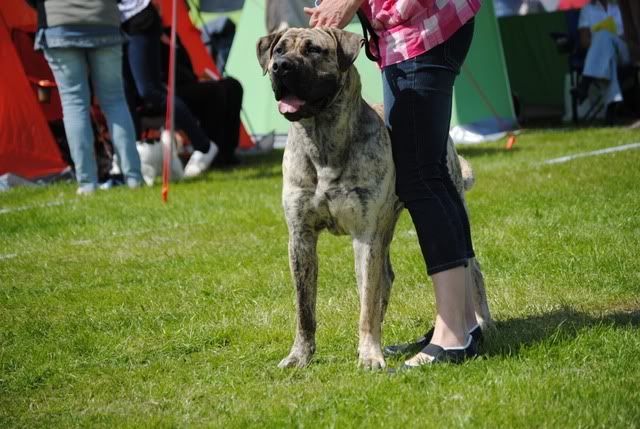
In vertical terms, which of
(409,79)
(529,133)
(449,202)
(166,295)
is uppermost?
(409,79)

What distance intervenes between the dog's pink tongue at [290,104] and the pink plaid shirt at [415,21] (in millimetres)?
440

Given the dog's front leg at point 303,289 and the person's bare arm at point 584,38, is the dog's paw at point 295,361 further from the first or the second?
the person's bare arm at point 584,38

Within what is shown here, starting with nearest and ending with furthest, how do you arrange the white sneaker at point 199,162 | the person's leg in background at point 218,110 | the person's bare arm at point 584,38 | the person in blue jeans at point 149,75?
the person in blue jeans at point 149,75 < the white sneaker at point 199,162 < the person's leg in background at point 218,110 < the person's bare arm at point 584,38

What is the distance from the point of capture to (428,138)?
152 inches

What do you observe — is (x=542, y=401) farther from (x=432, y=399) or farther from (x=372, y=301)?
(x=372, y=301)

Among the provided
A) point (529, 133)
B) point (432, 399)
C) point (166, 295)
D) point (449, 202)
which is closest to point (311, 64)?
point (449, 202)

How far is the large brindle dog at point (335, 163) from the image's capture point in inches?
149

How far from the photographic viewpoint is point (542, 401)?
3291 mm

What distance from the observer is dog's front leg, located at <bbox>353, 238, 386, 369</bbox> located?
3.91 metres

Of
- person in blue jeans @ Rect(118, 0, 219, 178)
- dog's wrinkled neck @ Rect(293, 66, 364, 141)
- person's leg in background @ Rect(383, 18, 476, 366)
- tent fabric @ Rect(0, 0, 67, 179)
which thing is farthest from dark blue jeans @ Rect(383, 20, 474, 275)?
tent fabric @ Rect(0, 0, 67, 179)

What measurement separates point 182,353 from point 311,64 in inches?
55.8

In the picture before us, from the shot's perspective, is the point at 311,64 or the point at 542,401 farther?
the point at 311,64

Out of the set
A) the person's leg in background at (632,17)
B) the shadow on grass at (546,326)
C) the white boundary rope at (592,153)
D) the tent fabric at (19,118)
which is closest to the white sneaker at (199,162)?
the tent fabric at (19,118)

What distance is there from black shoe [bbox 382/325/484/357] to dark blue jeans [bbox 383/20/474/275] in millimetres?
354
